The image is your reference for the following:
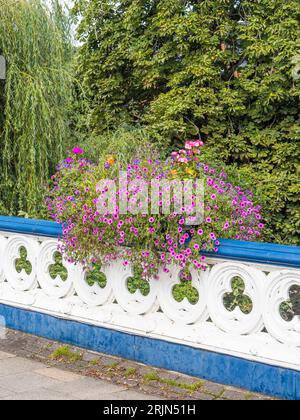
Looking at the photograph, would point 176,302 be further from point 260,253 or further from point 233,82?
point 233,82

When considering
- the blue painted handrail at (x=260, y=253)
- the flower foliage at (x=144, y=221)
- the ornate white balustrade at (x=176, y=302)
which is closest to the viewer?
the blue painted handrail at (x=260, y=253)

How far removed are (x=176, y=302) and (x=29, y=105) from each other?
4.52 meters

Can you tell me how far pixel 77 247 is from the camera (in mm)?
5258

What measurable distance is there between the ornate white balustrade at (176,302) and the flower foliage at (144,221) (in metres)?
0.19

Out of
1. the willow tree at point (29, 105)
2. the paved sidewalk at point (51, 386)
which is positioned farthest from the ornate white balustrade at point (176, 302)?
the willow tree at point (29, 105)

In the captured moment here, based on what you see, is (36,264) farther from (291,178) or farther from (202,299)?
(291,178)

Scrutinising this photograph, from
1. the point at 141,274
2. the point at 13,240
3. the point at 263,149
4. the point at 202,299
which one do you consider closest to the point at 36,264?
the point at 13,240

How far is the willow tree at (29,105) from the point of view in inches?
337

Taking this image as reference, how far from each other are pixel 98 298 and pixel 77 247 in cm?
51

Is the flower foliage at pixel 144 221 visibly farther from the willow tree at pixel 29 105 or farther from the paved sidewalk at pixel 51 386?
the willow tree at pixel 29 105

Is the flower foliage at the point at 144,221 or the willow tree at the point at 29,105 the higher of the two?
the willow tree at the point at 29,105

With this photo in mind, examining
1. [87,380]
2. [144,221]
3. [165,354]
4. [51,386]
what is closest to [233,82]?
[144,221]

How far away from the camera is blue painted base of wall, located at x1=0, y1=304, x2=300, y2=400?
4254 millimetres

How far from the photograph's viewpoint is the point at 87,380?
4.76 metres
